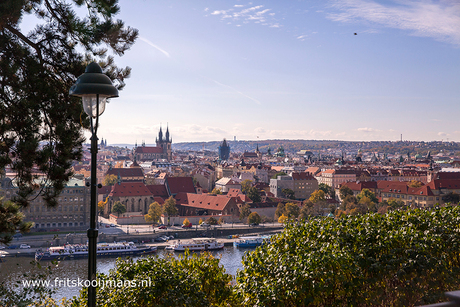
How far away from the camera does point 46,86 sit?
5.79m

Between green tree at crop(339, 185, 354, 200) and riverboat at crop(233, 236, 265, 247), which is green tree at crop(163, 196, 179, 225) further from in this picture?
green tree at crop(339, 185, 354, 200)

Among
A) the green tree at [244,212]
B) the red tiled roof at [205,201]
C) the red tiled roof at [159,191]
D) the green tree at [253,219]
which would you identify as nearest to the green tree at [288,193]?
the red tiled roof at [205,201]

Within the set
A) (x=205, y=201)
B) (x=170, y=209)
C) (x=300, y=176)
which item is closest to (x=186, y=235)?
(x=170, y=209)

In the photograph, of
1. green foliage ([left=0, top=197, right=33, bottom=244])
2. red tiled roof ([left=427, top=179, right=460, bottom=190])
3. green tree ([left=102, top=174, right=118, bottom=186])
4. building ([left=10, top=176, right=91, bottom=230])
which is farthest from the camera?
green tree ([left=102, top=174, right=118, bottom=186])

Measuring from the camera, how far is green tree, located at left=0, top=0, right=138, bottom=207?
5.48 metres

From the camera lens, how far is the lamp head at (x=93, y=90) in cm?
320

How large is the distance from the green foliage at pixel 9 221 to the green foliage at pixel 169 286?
1.18 m

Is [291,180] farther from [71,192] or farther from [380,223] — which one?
[380,223]

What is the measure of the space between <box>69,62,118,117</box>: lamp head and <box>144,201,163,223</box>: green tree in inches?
1690

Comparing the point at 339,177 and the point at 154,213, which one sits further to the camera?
the point at 339,177

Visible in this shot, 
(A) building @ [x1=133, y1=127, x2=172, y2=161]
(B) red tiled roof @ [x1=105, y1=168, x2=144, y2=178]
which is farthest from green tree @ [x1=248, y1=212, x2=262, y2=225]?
(A) building @ [x1=133, y1=127, x2=172, y2=161]

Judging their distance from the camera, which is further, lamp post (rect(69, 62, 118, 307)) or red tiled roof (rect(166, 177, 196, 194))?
red tiled roof (rect(166, 177, 196, 194))

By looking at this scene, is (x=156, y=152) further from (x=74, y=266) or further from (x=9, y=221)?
(x=9, y=221)

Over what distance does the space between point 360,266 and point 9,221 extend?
410 centimetres
